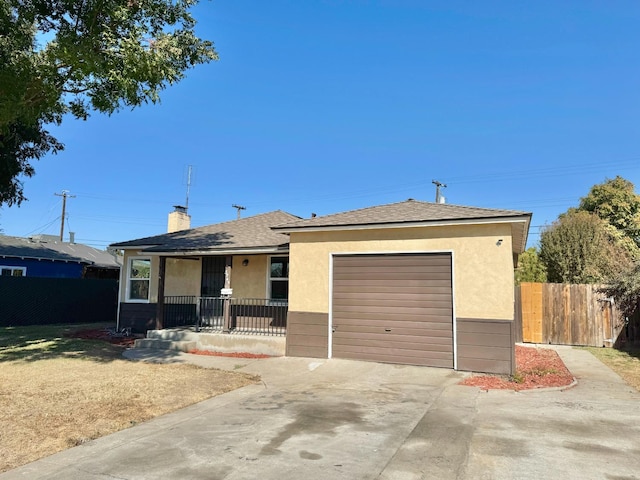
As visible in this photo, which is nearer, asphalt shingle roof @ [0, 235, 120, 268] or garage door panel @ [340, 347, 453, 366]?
garage door panel @ [340, 347, 453, 366]

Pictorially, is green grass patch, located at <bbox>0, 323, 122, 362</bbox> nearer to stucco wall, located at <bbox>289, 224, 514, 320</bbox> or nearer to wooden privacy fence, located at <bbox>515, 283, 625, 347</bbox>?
stucco wall, located at <bbox>289, 224, 514, 320</bbox>

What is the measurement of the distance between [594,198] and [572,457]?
2614cm

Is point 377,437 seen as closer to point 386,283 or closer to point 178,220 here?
point 386,283

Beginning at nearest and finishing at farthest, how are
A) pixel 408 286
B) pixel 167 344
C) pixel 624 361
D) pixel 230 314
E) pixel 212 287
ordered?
pixel 408 286
pixel 624 361
pixel 167 344
pixel 230 314
pixel 212 287

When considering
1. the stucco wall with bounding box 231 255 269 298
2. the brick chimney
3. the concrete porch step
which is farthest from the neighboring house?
the stucco wall with bounding box 231 255 269 298

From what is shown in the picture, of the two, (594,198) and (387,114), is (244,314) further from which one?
(594,198)

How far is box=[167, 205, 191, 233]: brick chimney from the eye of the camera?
18.2 m

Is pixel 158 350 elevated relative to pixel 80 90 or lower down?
lower down

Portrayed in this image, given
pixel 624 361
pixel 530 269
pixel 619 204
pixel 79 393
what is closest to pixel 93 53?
pixel 79 393

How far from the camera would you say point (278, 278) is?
1323 centimetres

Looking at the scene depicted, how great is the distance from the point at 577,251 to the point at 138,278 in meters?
19.1

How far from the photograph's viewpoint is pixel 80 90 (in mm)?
9000

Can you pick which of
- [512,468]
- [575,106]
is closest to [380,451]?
[512,468]

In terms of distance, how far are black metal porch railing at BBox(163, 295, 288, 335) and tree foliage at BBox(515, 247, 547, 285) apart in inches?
599
